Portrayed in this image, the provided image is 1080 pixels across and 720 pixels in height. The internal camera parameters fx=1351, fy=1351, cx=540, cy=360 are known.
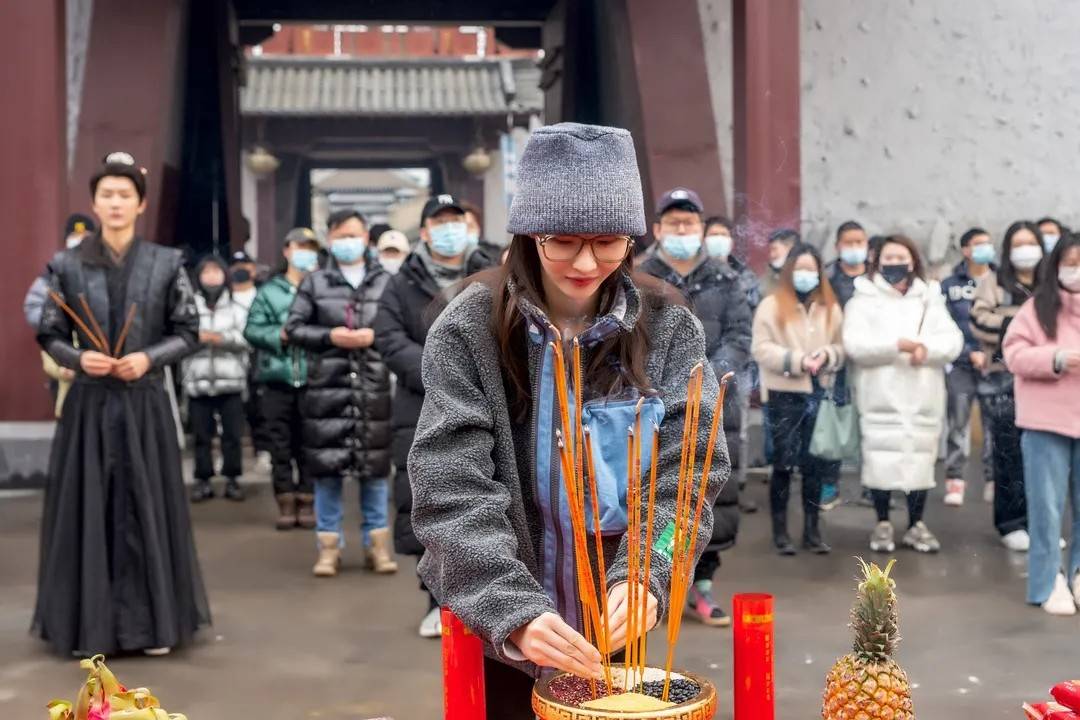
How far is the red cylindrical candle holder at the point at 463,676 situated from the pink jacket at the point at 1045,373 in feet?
12.4

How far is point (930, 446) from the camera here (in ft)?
19.0

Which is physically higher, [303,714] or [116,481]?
[116,481]

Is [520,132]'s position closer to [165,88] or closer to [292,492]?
[165,88]

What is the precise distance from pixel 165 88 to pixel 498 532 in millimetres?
7584

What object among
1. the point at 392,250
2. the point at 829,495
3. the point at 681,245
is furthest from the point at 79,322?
the point at 829,495

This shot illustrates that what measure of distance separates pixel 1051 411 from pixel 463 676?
388 cm

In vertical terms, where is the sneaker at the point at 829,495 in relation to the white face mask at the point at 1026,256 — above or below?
below

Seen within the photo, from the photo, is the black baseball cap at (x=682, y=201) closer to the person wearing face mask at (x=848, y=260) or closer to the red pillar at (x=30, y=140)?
the person wearing face mask at (x=848, y=260)

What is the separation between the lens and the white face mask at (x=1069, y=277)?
A: 4820 mm

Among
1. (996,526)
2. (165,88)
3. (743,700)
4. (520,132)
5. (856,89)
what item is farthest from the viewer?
(520,132)

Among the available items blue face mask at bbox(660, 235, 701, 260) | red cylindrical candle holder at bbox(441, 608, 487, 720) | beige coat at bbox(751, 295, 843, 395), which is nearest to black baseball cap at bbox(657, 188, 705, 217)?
blue face mask at bbox(660, 235, 701, 260)

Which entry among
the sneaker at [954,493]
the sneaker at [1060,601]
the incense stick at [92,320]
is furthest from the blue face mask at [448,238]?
the sneaker at [954,493]

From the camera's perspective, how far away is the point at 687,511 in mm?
1612

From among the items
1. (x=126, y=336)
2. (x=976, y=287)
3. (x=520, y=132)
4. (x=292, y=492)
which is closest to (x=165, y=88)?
(x=292, y=492)
